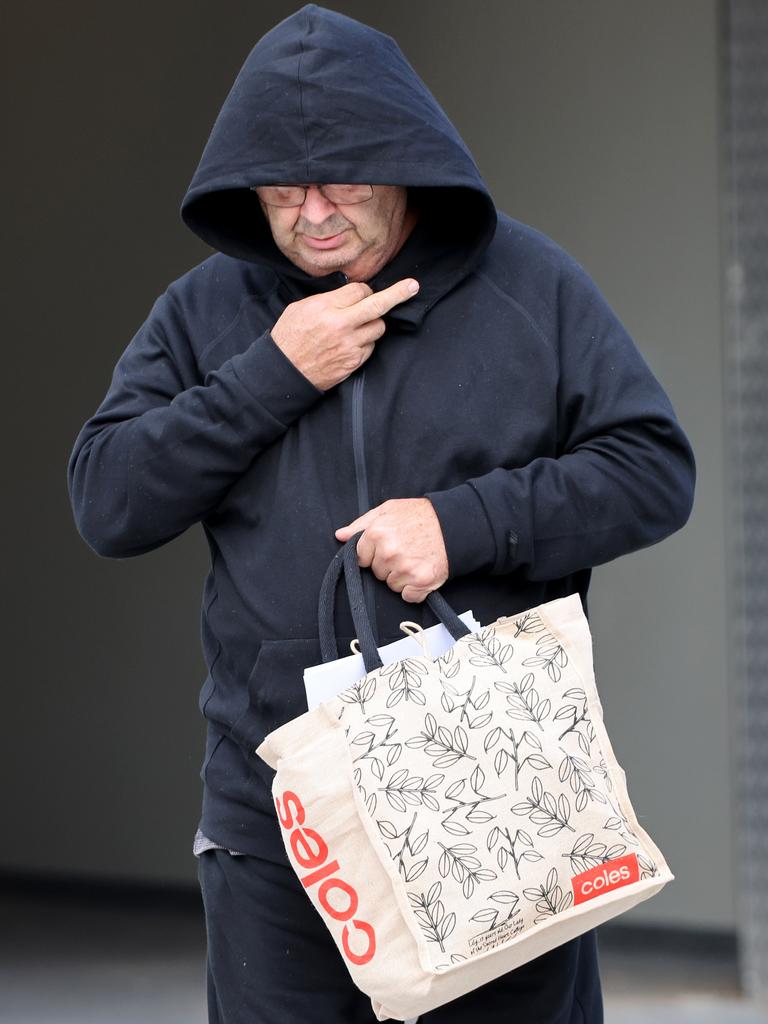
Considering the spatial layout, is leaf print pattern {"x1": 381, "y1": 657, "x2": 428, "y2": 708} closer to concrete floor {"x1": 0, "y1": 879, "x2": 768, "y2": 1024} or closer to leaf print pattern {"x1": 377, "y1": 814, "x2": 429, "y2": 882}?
leaf print pattern {"x1": 377, "y1": 814, "x2": 429, "y2": 882}

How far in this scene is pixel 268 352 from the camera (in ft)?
5.91

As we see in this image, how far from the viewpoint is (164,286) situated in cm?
425

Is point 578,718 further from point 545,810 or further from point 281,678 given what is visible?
point 281,678

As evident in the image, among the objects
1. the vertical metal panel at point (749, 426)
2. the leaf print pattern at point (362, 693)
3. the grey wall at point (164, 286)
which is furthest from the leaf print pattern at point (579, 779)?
the grey wall at point (164, 286)

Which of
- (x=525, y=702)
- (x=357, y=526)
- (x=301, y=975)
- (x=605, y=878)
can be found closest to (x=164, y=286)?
(x=357, y=526)

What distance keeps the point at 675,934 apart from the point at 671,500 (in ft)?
7.20

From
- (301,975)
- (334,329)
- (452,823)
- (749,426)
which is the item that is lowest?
(301,975)

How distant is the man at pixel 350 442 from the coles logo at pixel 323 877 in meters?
0.18

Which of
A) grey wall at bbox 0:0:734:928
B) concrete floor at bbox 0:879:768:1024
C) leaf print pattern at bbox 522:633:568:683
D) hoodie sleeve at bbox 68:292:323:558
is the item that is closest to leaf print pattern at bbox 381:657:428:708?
leaf print pattern at bbox 522:633:568:683

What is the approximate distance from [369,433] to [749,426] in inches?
66.2

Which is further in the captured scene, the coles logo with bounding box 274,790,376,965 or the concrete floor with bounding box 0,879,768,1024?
the concrete floor with bounding box 0,879,768,1024

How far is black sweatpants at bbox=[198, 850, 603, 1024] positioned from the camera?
5.96ft

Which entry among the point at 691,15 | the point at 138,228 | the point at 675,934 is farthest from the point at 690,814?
the point at 138,228

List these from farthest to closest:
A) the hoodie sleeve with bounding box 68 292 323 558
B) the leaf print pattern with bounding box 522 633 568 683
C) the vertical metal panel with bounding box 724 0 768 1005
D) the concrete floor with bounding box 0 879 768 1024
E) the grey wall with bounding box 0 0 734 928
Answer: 1. the grey wall with bounding box 0 0 734 928
2. the concrete floor with bounding box 0 879 768 1024
3. the vertical metal panel with bounding box 724 0 768 1005
4. the hoodie sleeve with bounding box 68 292 323 558
5. the leaf print pattern with bounding box 522 633 568 683
